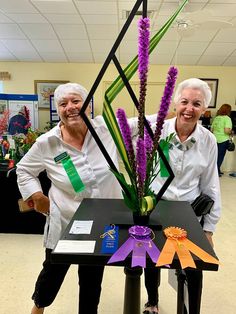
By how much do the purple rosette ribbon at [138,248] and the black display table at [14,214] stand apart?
198 cm

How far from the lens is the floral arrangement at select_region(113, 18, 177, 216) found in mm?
762

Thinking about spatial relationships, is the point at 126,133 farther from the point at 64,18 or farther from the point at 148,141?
the point at 64,18

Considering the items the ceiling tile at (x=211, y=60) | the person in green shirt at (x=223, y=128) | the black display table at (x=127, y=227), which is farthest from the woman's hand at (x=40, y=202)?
the ceiling tile at (x=211, y=60)

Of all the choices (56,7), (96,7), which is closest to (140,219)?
(96,7)

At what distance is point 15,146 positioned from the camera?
2.96m


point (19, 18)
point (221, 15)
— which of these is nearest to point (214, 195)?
point (221, 15)

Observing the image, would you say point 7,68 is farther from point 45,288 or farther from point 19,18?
point 45,288

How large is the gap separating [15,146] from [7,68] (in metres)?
4.17

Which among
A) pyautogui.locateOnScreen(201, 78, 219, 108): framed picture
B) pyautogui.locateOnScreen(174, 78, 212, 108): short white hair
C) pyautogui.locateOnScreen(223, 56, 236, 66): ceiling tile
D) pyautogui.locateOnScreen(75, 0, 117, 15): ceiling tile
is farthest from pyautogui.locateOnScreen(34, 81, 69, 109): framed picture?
pyautogui.locateOnScreen(174, 78, 212, 108): short white hair

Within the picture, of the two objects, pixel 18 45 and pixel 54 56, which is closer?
pixel 18 45

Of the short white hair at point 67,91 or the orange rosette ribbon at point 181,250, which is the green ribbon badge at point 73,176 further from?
the orange rosette ribbon at point 181,250

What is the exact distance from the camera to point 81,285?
1263 millimetres

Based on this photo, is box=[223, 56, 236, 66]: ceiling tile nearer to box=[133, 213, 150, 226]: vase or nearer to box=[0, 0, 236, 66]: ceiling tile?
box=[0, 0, 236, 66]: ceiling tile

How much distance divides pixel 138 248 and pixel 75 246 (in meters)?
0.18
